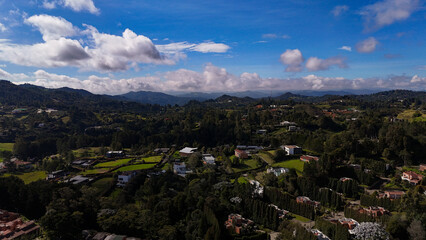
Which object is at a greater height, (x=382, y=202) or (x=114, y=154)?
(x=114, y=154)

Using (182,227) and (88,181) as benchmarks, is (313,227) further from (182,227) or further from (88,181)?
(88,181)

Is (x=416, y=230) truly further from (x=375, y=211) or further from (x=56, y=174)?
(x=56, y=174)

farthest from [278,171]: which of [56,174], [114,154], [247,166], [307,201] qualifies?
[56,174]

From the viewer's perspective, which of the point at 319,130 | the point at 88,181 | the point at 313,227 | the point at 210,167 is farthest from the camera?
the point at 319,130

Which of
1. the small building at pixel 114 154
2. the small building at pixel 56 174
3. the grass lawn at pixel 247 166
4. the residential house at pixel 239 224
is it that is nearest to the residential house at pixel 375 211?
the residential house at pixel 239 224

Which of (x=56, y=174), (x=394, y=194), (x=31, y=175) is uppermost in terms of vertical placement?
(x=56, y=174)

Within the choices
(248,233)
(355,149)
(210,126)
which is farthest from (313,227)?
(210,126)

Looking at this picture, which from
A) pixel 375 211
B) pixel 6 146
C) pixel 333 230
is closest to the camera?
pixel 333 230
